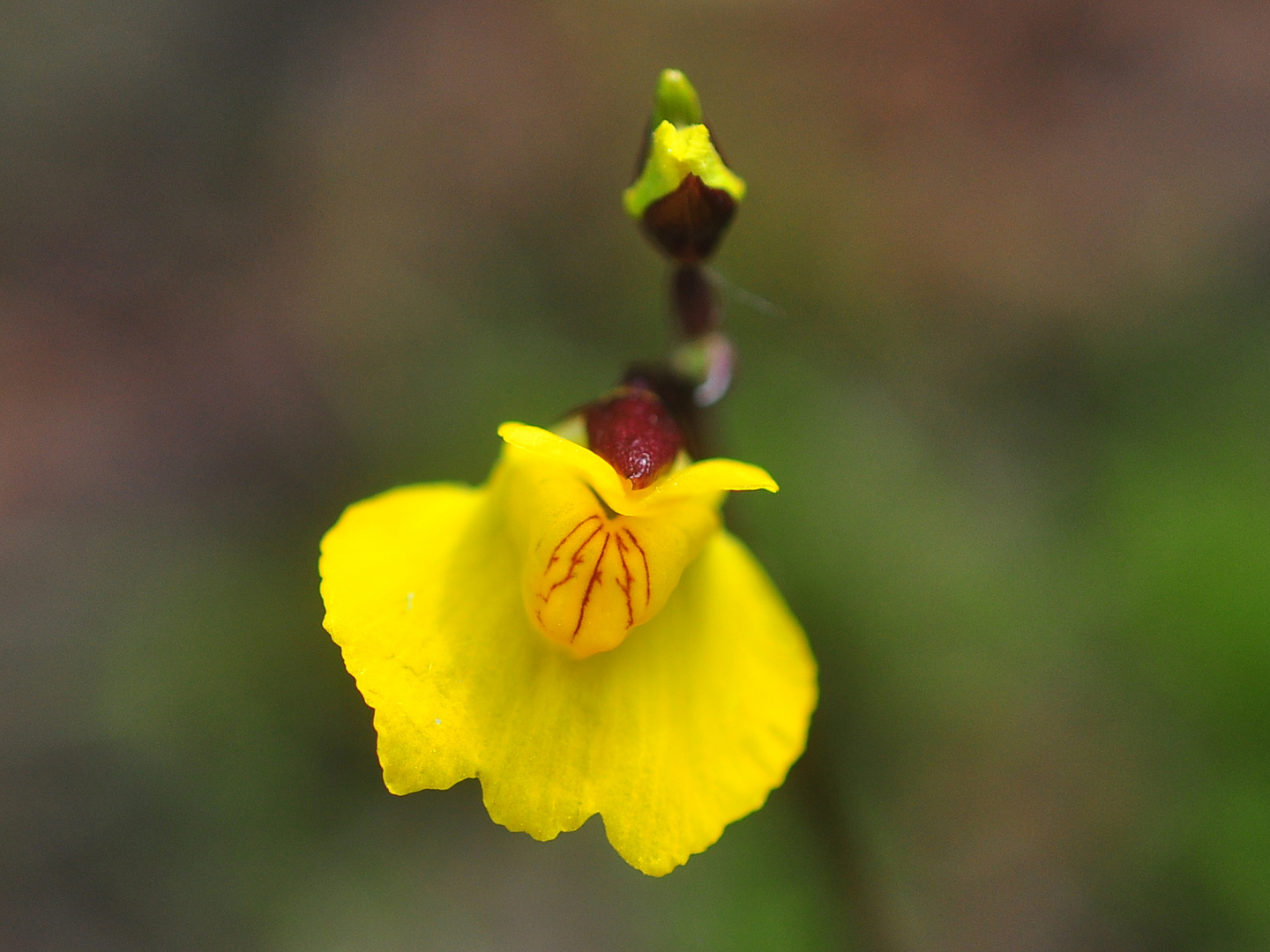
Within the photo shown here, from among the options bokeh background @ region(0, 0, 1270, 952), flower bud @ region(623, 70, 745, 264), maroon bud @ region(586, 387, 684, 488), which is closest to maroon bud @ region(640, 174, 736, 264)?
flower bud @ region(623, 70, 745, 264)

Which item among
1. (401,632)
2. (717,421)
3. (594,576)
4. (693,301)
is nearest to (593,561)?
(594,576)

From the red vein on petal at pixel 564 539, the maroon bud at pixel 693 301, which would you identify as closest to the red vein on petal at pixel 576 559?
the red vein on petal at pixel 564 539

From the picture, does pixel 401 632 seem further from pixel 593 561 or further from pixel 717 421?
pixel 717 421

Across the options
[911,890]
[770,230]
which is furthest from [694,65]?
[911,890]

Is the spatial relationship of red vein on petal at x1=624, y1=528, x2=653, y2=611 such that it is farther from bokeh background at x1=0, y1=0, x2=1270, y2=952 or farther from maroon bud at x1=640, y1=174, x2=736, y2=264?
bokeh background at x1=0, y1=0, x2=1270, y2=952

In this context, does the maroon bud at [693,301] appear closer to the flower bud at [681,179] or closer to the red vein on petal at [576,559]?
the flower bud at [681,179]

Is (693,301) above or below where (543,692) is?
above
